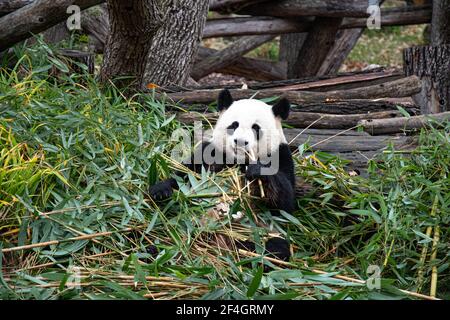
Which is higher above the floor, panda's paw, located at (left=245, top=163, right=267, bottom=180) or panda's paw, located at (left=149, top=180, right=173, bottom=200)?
panda's paw, located at (left=245, top=163, right=267, bottom=180)

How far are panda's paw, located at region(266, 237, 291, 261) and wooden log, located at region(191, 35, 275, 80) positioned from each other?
444cm

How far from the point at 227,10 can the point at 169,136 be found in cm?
321

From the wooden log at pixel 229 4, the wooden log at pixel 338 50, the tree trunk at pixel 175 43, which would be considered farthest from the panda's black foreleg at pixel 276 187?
the wooden log at pixel 338 50

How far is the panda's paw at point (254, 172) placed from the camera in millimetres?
3723

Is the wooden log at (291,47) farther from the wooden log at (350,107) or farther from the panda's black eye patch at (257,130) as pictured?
the panda's black eye patch at (257,130)

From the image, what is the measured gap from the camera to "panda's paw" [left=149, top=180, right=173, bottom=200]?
3.82 m

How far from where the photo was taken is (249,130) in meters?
3.92

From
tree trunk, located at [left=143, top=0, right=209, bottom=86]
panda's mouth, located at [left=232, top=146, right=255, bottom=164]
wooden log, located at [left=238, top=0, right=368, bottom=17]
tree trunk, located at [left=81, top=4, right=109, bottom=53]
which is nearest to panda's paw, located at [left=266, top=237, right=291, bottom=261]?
panda's mouth, located at [left=232, top=146, right=255, bottom=164]

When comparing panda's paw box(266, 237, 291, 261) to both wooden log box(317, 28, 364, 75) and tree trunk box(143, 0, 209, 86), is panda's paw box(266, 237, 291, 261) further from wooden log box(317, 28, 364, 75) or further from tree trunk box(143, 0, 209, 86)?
wooden log box(317, 28, 364, 75)

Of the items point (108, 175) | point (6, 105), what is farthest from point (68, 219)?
point (6, 105)

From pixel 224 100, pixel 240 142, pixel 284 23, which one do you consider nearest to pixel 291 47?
pixel 284 23

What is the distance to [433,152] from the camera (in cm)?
415
